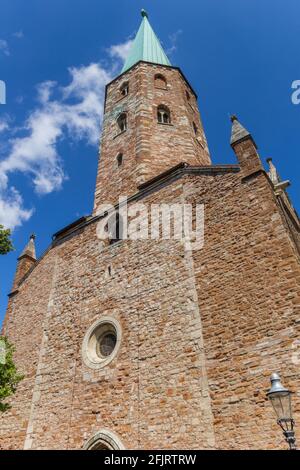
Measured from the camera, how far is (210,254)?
887cm

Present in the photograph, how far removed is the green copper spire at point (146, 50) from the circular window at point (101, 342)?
13159mm

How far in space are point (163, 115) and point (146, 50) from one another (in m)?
6.12

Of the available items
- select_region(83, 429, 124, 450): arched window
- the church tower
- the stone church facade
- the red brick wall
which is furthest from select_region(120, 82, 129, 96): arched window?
select_region(83, 429, 124, 450): arched window

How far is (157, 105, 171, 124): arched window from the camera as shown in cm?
1511

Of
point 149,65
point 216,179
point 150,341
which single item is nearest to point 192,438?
point 150,341

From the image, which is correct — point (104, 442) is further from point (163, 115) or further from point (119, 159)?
point (163, 115)

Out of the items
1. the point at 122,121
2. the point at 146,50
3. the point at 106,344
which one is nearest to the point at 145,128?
the point at 122,121

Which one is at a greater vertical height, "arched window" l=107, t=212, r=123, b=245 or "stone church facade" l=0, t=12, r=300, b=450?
"arched window" l=107, t=212, r=123, b=245

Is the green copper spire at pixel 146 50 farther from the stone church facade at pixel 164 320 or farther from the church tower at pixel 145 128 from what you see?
the stone church facade at pixel 164 320

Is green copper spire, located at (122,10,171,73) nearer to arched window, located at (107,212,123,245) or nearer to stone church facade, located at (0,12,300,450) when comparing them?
stone church facade, located at (0,12,300,450)

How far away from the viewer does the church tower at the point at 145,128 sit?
13383mm

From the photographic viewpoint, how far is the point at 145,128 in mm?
14219

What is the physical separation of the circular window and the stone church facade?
0.13 feet

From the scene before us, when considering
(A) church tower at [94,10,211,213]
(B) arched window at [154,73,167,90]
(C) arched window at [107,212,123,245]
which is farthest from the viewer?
(B) arched window at [154,73,167,90]
